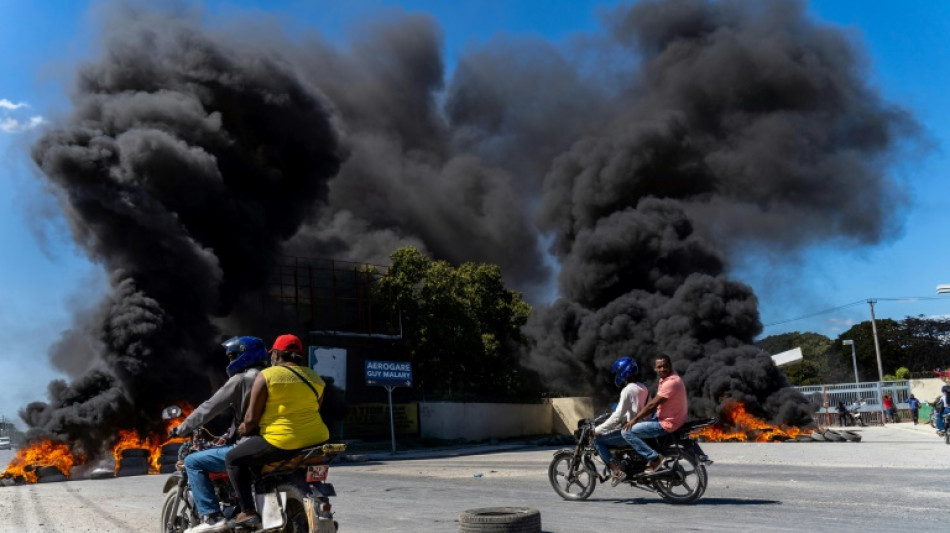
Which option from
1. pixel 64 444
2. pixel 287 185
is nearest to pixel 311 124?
pixel 287 185

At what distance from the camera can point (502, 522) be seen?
7.27m

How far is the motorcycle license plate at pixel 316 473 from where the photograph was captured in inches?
222

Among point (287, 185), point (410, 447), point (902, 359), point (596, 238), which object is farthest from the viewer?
point (902, 359)

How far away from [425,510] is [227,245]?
87.6 feet

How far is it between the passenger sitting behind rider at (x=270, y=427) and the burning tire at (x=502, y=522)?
225cm

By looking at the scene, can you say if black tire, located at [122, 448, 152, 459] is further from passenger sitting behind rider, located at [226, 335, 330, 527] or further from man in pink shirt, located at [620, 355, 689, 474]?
passenger sitting behind rider, located at [226, 335, 330, 527]

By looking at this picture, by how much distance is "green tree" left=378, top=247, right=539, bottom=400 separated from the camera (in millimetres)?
41062

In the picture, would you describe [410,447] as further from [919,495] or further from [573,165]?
[919,495]

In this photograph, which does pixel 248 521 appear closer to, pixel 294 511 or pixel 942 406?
pixel 294 511

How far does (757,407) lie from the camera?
93.2 ft

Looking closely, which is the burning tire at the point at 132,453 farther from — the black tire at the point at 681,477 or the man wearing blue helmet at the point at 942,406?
the man wearing blue helmet at the point at 942,406

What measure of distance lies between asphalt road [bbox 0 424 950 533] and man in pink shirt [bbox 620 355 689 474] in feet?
2.04

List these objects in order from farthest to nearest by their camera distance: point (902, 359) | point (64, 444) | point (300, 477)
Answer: point (902, 359)
point (64, 444)
point (300, 477)

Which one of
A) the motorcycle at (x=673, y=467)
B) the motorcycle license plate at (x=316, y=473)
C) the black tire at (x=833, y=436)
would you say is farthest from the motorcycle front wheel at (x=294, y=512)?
the black tire at (x=833, y=436)
